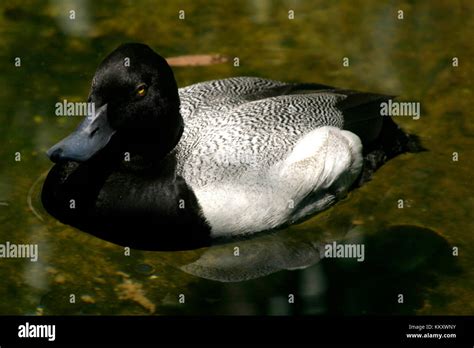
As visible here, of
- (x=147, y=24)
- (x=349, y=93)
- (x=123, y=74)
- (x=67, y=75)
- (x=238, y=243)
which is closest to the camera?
(x=123, y=74)

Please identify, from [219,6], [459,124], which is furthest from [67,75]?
[459,124]

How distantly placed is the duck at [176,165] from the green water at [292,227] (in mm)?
245

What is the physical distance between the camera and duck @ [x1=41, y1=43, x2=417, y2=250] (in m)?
8.06

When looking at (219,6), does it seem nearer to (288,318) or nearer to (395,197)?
(395,197)

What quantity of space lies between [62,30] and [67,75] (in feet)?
2.56

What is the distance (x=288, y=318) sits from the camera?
801 centimetres

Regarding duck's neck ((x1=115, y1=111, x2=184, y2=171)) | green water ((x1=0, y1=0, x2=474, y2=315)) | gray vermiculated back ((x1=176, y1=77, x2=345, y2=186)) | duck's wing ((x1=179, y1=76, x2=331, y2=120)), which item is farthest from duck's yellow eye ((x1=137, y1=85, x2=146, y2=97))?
green water ((x1=0, y1=0, x2=474, y2=315))

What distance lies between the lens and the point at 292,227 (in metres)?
8.70

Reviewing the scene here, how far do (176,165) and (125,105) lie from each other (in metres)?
0.61

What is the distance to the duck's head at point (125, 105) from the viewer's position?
313 inches

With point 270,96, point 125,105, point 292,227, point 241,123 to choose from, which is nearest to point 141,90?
A: point 125,105

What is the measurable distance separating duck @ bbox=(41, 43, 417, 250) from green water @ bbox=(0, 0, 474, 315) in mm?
245

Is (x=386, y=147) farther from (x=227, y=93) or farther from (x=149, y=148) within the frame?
(x=149, y=148)

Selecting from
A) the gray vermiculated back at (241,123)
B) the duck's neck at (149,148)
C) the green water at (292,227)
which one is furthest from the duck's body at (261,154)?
the green water at (292,227)
